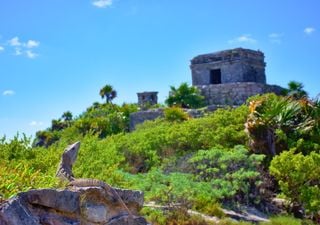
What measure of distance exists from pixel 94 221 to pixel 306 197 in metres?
6.91

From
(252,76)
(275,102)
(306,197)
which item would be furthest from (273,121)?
(252,76)

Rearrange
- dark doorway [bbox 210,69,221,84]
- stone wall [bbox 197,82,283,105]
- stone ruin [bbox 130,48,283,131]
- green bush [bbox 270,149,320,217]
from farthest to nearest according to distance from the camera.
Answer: dark doorway [bbox 210,69,221,84]
stone ruin [bbox 130,48,283,131]
stone wall [bbox 197,82,283,105]
green bush [bbox 270,149,320,217]

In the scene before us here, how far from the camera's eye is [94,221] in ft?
19.6

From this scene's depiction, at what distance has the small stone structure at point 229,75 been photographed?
26.9 metres

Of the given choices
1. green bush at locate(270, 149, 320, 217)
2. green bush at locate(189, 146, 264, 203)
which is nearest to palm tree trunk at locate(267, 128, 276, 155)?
green bush at locate(189, 146, 264, 203)

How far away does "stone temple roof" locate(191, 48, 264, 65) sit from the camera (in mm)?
29844

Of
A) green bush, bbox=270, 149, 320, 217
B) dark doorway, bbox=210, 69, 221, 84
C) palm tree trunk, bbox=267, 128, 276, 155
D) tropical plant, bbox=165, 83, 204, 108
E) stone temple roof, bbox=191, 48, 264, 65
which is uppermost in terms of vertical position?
stone temple roof, bbox=191, 48, 264, 65

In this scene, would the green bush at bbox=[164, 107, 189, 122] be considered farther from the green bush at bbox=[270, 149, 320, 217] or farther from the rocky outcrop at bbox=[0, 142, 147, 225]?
the rocky outcrop at bbox=[0, 142, 147, 225]

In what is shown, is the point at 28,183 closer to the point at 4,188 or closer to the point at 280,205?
the point at 4,188

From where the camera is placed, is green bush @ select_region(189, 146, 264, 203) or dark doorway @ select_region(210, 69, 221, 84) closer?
green bush @ select_region(189, 146, 264, 203)

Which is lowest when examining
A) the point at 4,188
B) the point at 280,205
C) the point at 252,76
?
the point at 280,205

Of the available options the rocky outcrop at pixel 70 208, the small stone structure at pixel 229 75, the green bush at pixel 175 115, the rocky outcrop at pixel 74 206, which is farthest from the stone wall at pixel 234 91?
the rocky outcrop at pixel 70 208

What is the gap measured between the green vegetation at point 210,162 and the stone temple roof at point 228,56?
13162 millimetres

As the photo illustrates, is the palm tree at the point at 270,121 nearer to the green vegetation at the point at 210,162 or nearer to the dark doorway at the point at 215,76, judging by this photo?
the green vegetation at the point at 210,162
